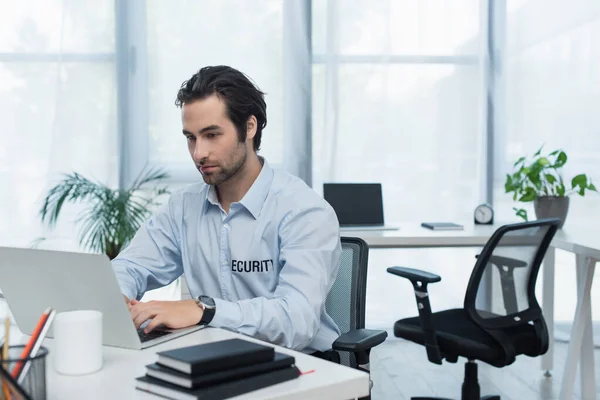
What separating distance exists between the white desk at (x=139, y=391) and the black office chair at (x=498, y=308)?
55.6 inches

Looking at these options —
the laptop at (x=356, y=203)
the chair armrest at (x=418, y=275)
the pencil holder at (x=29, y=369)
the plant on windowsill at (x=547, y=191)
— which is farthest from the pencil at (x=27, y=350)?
the plant on windowsill at (x=547, y=191)

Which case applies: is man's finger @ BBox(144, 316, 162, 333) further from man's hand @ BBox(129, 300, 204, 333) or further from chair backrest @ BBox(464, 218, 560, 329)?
chair backrest @ BBox(464, 218, 560, 329)

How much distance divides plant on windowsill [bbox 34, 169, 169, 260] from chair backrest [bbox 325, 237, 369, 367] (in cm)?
204

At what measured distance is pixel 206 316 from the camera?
5.04 ft

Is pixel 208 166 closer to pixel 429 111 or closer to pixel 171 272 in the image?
pixel 171 272

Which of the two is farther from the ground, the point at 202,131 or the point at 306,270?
the point at 202,131

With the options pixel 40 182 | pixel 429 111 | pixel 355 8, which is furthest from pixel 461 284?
pixel 40 182

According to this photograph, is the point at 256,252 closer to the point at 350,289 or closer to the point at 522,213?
the point at 350,289

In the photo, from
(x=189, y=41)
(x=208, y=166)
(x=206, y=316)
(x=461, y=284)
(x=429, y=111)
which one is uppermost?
(x=189, y=41)

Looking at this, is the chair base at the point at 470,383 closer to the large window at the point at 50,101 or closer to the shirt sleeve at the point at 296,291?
the shirt sleeve at the point at 296,291

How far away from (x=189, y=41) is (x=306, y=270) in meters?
2.83

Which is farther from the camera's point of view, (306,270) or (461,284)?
(461,284)

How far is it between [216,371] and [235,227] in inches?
34.5

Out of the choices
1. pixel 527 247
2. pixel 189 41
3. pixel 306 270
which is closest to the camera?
pixel 306 270
